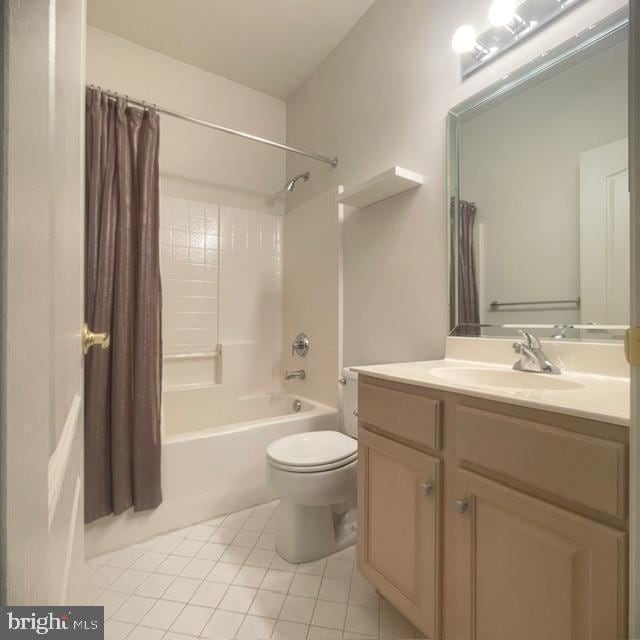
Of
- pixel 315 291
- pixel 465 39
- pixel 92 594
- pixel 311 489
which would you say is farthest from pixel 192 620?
pixel 465 39

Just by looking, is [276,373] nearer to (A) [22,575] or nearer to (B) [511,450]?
(B) [511,450]

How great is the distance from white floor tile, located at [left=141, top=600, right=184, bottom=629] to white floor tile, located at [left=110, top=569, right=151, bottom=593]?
0.47 feet

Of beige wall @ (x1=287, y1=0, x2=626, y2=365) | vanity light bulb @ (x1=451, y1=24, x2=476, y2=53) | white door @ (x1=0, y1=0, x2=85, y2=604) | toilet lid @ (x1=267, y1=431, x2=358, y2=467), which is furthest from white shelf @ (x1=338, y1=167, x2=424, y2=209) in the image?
white door @ (x1=0, y1=0, x2=85, y2=604)

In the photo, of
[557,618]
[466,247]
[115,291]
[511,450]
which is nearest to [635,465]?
[511,450]

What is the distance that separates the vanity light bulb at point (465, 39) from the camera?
1270 millimetres

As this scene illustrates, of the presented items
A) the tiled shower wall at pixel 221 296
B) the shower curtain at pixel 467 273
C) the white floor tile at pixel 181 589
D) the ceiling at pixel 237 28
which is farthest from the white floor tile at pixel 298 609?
the ceiling at pixel 237 28

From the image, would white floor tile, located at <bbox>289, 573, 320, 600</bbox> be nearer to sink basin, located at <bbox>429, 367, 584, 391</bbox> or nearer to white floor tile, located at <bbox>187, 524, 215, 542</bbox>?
white floor tile, located at <bbox>187, 524, 215, 542</bbox>

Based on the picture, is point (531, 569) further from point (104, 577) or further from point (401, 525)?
point (104, 577)

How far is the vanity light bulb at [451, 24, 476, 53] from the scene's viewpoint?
1270mm

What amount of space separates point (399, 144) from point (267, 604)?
200 cm

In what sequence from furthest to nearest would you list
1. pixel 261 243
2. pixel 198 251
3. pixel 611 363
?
pixel 261 243, pixel 198 251, pixel 611 363

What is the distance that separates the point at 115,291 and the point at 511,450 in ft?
5.15

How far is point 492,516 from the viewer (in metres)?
0.71

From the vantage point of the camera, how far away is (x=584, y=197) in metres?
1.04
